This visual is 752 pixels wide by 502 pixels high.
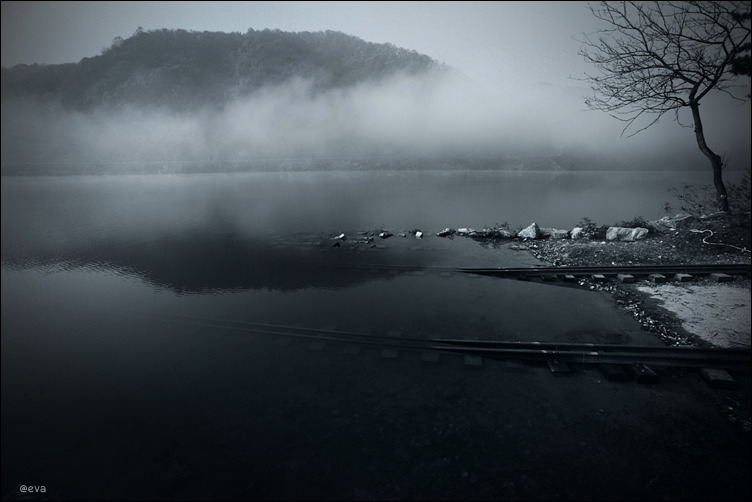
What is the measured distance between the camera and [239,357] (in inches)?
333

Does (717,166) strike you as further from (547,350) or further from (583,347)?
(547,350)

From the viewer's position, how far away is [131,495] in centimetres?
491

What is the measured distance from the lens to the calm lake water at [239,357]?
210 inches

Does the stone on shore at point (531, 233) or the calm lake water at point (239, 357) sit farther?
the stone on shore at point (531, 233)

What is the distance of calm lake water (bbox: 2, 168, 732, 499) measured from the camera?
534cm

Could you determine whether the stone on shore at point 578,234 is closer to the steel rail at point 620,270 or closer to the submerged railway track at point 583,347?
the steel rail at point 620,270

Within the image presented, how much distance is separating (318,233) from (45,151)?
181351mm

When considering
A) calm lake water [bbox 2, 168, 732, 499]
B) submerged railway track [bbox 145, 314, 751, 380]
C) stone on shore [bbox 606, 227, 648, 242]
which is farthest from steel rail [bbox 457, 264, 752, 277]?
submerged railway track [bbox 145, 314, 751, 380]

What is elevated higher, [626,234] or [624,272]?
[626,234]

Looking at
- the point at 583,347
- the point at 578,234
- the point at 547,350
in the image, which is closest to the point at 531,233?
the point at 578,234

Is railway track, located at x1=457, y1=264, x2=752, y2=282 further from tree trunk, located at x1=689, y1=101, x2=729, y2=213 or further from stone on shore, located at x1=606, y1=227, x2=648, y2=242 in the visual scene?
tree trunk, located at x1=689, y1=101, x2=729, y2=213

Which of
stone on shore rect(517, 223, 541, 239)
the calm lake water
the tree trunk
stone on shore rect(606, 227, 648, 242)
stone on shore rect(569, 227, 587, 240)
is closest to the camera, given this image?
the calm lake water

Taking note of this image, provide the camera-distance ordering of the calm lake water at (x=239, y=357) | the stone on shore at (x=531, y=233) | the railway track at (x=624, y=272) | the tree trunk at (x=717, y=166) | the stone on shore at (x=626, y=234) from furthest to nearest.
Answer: the stone on shore at (x=531, y=233)
the stone on shore at (x=626, y=234)
the tree trunk at (x=717, y=166)
the railway track at (x=624, y=272)
the calm lake water at (x=239, y=357)

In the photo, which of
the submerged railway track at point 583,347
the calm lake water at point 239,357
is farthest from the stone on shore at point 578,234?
the submerged railway track at point 583,347
